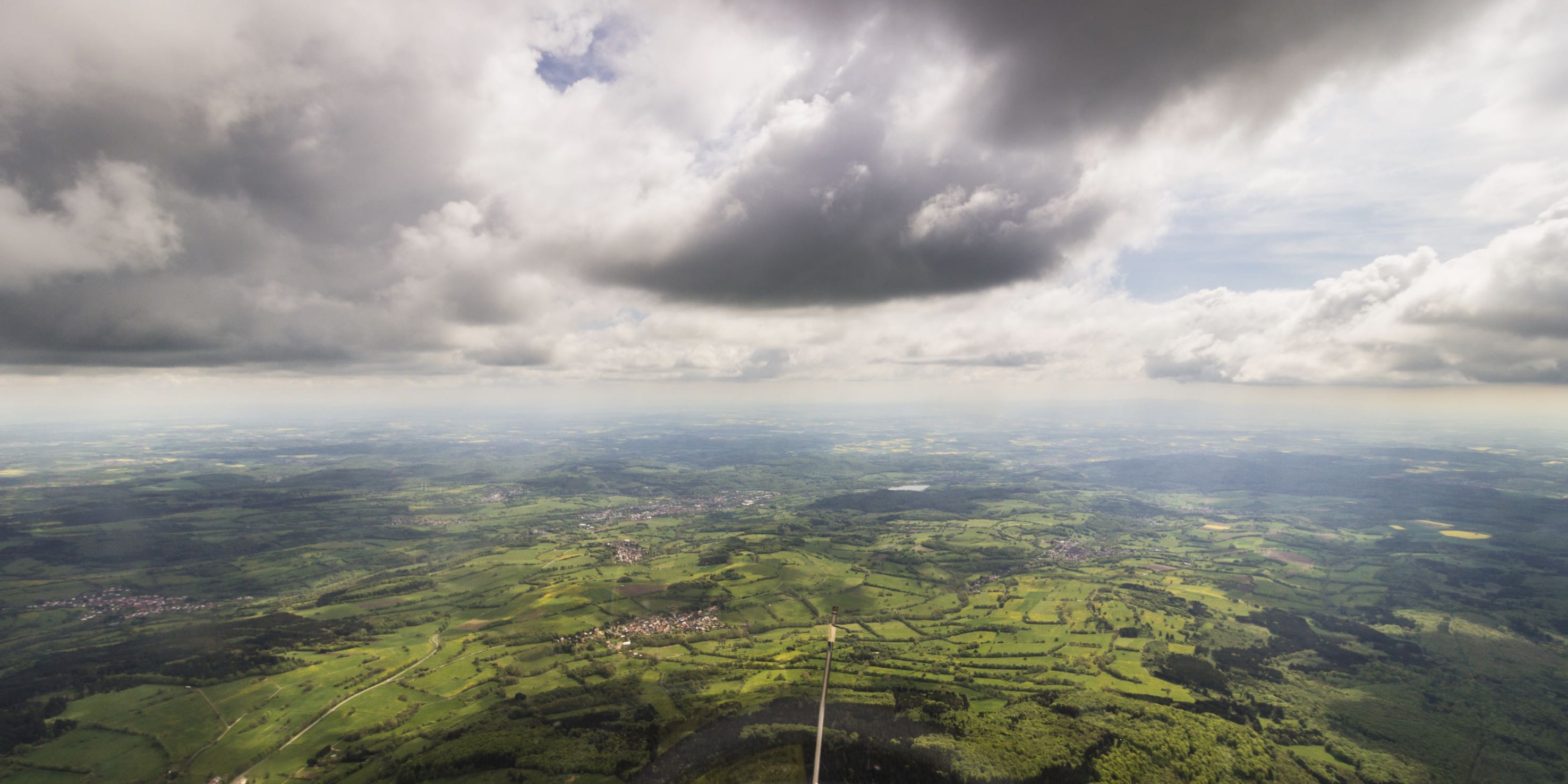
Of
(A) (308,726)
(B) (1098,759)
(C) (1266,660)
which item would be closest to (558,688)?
(A) (308,726)

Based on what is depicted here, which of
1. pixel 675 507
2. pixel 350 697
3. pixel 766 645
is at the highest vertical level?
pixel 350 697

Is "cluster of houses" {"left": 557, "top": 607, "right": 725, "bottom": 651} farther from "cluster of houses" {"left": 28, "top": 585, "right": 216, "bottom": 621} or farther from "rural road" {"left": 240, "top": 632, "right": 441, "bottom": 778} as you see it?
"cluster of houses" {"left": 28, "top": 585, "right": 216, "bottom": 621}

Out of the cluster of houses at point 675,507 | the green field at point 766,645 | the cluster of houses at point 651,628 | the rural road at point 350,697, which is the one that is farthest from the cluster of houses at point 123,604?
the cluster of houses at point 675,507

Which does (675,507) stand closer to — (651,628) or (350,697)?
(651,628)

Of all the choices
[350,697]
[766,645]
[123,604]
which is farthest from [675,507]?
[350,697]

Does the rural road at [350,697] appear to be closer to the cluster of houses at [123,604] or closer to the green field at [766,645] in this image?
the green field at [766,645]

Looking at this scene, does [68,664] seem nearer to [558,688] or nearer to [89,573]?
[89,573]

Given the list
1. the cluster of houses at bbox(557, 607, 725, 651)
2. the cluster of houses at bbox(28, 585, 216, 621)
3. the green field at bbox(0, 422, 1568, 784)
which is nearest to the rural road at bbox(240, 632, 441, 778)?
the green field at bbox(0, 422, 1568, 784)

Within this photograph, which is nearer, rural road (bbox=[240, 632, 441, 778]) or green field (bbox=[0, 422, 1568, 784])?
rural road (bbox=[240, 632, 441, 778])

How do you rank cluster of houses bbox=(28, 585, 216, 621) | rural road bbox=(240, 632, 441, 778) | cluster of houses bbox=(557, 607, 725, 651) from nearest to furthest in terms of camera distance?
rural road bbox=(240, 632, 441, 778)
cluster of houses bbox=(557, 607, 725, 651)
cluster of houses bbox=(28, 585, 216, 621)
